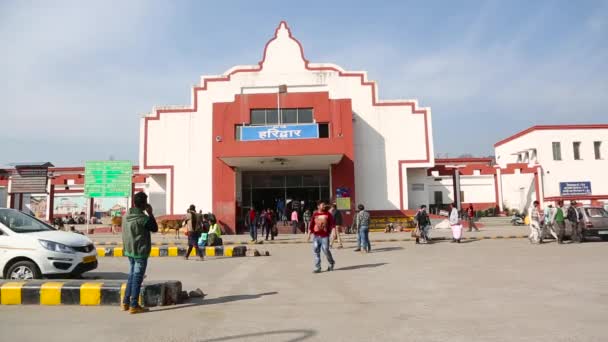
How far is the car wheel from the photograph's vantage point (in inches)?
326

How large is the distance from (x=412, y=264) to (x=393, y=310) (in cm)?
538

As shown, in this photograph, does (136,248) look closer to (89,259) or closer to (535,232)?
(89,259)

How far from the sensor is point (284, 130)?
972 inches

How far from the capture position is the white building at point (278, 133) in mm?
26156

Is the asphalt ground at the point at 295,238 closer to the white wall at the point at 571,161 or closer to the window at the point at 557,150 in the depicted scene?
the white wall at the point at 571,161

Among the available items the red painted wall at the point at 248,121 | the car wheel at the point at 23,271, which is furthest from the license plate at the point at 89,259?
the red painted wall at the point at 248,121

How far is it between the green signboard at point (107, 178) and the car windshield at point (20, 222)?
17887 mm

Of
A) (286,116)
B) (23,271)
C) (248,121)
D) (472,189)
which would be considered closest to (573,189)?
(472,189)

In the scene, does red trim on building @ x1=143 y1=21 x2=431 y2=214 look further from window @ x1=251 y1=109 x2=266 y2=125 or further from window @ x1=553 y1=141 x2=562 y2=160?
window @ x1=553 y1=141 x2=562 y2=160

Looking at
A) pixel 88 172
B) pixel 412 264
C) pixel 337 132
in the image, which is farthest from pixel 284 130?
pixel 412 264

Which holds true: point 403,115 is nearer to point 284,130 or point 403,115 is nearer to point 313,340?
point 284,130

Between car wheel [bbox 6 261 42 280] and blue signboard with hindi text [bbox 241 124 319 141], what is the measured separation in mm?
16988

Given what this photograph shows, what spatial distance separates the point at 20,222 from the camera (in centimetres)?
895

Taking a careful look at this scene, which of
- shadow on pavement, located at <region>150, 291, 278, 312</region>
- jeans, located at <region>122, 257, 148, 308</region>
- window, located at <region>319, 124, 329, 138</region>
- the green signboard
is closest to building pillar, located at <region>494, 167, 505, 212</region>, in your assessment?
window, located at <region>319, 124, 329, 138</region>
